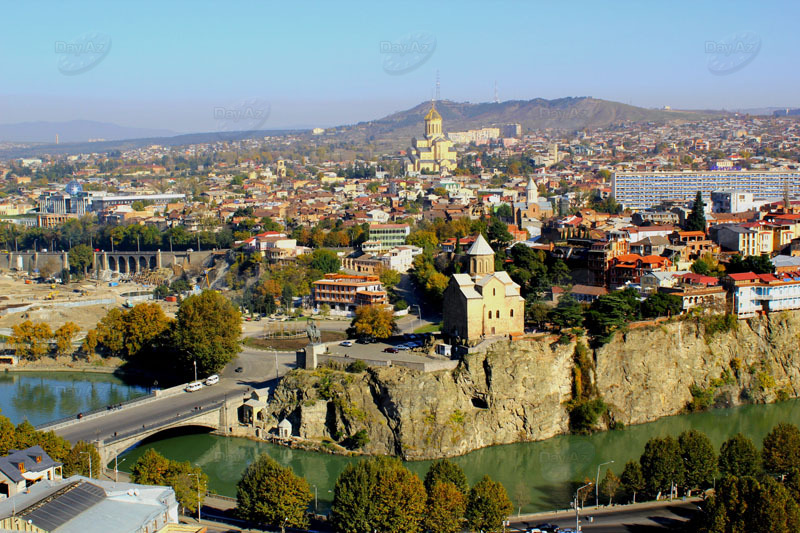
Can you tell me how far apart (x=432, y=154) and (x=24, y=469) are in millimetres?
68861

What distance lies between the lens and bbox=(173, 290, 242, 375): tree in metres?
24.3

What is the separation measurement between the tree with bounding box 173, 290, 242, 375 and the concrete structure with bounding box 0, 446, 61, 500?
912 centimetres

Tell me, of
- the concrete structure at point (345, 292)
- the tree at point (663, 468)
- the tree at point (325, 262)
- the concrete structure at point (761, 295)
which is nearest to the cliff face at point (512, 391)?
the concrete structure at point (761, 295)

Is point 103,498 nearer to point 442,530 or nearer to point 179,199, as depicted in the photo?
point 442,530

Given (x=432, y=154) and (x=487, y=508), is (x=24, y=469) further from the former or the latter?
(x=432, y=154)

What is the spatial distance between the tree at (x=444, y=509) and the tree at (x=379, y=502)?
150 mm

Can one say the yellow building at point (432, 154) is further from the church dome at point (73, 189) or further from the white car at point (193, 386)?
the white car at point (193, 386)

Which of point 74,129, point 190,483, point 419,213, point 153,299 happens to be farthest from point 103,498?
point 74,129

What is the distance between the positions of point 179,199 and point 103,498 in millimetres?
54723

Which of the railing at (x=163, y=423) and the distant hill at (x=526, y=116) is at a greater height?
the distant hill at (x=526, y=116)

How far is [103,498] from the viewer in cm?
1341

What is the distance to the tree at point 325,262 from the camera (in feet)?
119

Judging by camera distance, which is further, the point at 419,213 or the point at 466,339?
the point at 419,213

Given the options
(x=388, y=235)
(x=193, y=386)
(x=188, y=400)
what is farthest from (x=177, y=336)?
(x=388, y=235)
